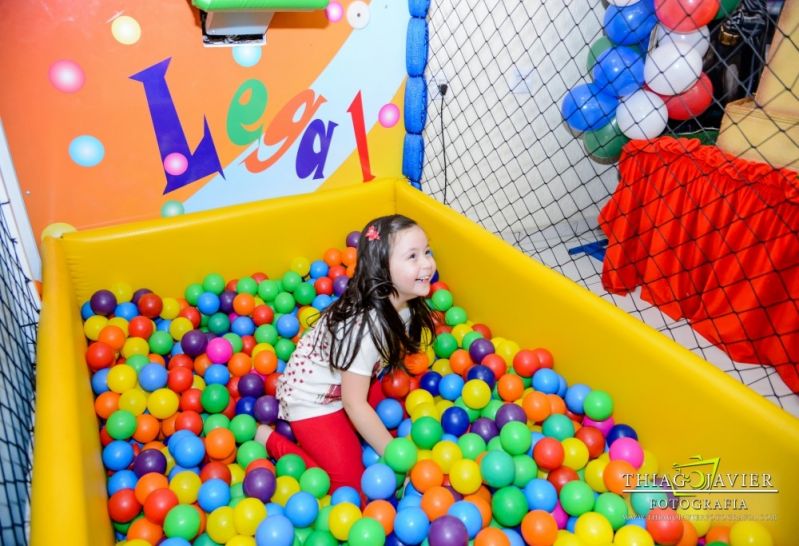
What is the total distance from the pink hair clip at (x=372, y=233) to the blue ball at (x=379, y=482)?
0.56 metres

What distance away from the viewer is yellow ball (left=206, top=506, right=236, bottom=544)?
4.33 feet

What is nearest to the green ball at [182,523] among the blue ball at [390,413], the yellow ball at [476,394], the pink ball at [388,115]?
the blue ball at [390,413]

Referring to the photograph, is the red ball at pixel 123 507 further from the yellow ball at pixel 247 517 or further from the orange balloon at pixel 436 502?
the orange balloon at pixel 436 502

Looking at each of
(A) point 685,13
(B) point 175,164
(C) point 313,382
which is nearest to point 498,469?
(C) point 313,382

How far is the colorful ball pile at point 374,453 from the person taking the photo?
4.28 ft

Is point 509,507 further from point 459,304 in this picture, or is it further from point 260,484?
point 459,304

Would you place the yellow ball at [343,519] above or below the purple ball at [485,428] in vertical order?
below

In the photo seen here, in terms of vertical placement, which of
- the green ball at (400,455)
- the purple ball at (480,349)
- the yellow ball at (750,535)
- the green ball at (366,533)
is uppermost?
the purple ball at (480,349)

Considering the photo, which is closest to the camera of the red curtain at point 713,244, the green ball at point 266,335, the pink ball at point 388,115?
the green ball at point 266,335

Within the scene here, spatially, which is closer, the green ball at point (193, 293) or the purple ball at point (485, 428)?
the purple ball at point (485, 428)

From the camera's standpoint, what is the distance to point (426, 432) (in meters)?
1.56

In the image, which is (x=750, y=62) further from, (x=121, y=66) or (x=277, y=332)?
(x=121, y=66)

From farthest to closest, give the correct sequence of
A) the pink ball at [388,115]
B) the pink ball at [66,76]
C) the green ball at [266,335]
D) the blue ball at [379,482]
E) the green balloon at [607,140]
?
the green balloon at [607,140] < the pink ball at [388,115] < the green ball at [266,335] < the pink ball at [66,76] < the blue ball at [379,482]

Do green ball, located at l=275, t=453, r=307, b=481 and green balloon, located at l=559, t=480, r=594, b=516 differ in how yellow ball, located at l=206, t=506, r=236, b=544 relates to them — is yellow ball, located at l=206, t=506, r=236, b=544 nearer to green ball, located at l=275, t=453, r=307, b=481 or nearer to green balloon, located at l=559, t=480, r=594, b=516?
green ball, located at l=275, t=453, r=307, b=481
